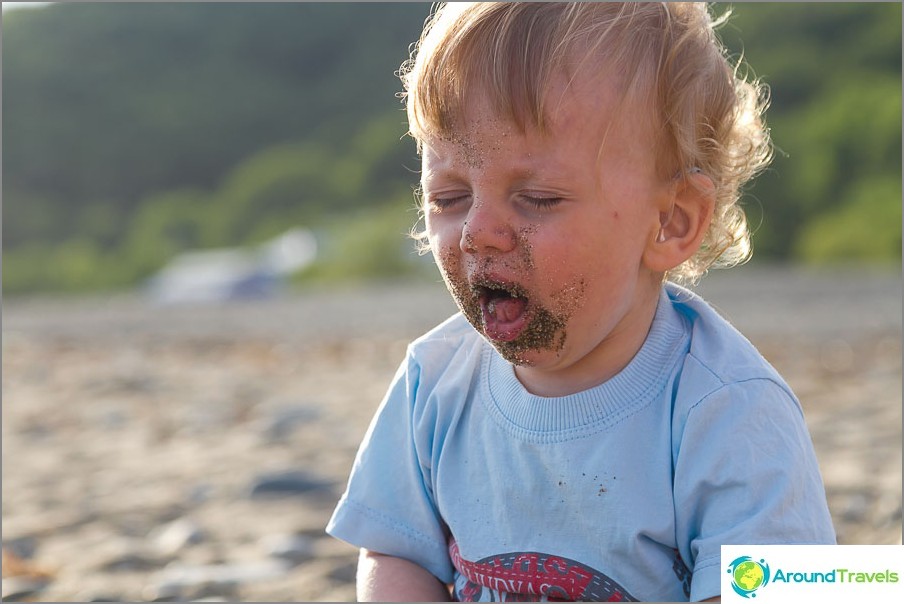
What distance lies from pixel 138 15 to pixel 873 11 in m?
11.6

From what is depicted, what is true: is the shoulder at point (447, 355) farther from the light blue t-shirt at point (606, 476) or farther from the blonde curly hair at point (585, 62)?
the blonde curly hair at point (585, 62)

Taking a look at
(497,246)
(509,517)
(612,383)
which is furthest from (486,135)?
(509,517)

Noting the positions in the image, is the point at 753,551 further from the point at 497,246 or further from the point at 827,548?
the point at 497,246

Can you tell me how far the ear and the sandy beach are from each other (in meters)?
1.21

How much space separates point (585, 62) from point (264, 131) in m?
16.3

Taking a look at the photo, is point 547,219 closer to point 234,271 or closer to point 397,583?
point 397,583

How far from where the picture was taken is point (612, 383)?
5.68 ft

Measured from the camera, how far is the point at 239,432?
4.28 metres

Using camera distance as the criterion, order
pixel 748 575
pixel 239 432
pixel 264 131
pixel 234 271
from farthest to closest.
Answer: pixel 264 131
pixel 234 271
pixel 239 432
pixel 748 575

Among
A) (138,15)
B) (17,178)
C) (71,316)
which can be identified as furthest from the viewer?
(138,15)

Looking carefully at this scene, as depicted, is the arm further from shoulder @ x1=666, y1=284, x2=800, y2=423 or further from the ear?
the ear

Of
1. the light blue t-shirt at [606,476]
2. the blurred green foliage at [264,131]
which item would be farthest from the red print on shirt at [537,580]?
the blurred green foliage at [264,131]

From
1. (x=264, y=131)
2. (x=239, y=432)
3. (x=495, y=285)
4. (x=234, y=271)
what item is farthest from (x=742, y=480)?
(x=264, y=131)

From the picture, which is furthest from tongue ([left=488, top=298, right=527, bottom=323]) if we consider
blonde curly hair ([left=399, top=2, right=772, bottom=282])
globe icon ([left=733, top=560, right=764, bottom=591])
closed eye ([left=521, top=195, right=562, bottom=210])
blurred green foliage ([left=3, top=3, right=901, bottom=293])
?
blurred green foliage ([left=3, top=3, right=901, bottom=293])
